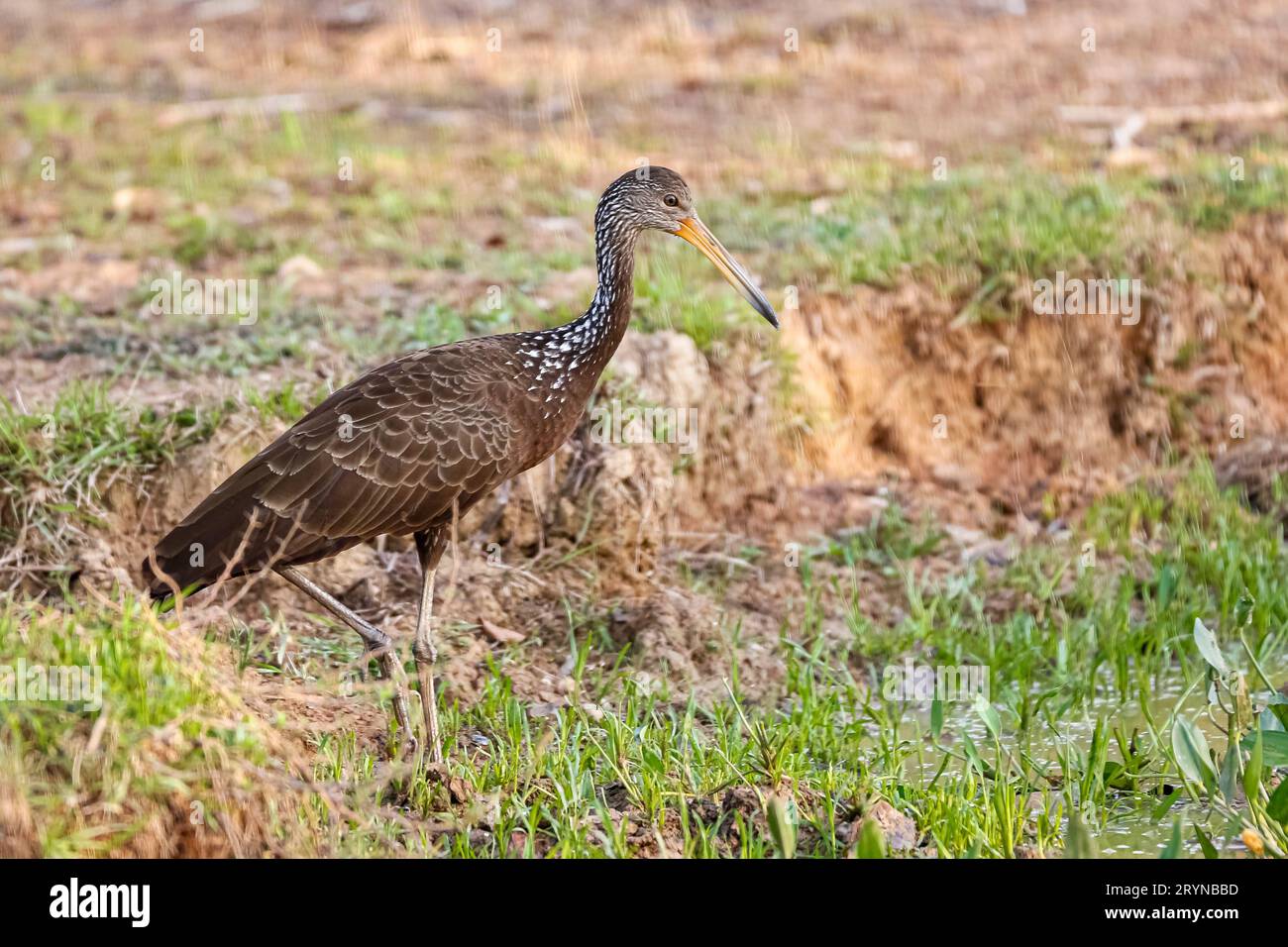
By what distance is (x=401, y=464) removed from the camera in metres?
5.31

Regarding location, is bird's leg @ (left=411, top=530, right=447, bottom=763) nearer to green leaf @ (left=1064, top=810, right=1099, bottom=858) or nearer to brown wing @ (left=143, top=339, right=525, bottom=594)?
brown wing @ (left=143, top=339, right=525, bottom=594)

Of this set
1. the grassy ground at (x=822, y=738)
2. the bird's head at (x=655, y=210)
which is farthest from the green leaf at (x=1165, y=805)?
the bird's head at (x=655, y=210)

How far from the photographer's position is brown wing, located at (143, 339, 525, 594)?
5160mm

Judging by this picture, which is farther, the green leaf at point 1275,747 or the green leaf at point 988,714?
the green leaf at point 988,714

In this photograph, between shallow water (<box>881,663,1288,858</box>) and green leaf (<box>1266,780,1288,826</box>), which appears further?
shallow water (<box>881,663,1288,858</box>)

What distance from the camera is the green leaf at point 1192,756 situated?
470 centimetres

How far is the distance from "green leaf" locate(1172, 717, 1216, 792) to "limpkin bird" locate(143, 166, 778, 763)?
2204 millimetres

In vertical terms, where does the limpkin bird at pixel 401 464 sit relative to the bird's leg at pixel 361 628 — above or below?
above

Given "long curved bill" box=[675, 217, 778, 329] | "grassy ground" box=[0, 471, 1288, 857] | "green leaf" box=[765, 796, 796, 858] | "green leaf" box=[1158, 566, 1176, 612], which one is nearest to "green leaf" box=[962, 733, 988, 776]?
"grassy ground" box=[0, 471, 1288, 857]

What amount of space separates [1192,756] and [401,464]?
2.56m

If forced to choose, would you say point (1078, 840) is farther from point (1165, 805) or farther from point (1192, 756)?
point (1165, 805)

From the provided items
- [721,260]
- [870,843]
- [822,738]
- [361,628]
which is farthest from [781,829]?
[721,260]

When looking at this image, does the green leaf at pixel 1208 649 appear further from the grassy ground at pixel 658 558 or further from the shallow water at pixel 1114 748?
the shallow water at pixel 1114 748

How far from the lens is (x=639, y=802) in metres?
4.98
